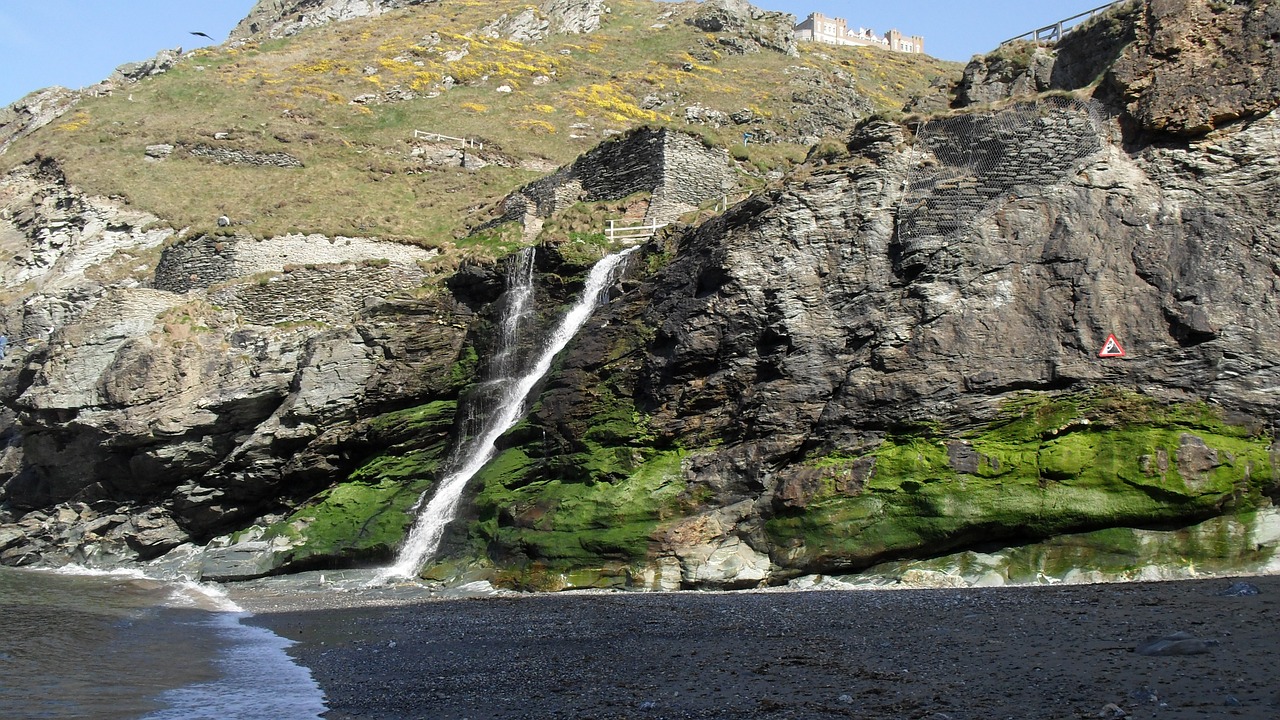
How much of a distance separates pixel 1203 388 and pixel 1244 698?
9.82 meters

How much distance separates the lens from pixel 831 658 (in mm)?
10195

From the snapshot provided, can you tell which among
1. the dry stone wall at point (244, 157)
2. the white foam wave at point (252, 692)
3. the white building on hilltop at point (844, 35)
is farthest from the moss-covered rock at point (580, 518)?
the white building on hilltop at point (844, 35)

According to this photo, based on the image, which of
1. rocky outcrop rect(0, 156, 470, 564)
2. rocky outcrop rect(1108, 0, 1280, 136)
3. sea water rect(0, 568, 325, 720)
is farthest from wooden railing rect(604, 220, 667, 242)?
sea water rect(0, 568, 325, 720)

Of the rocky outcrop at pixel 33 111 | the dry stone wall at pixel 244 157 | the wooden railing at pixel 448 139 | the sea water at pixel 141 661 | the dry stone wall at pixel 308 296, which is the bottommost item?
the sea water at pixel 141 661

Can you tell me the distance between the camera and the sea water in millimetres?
10461

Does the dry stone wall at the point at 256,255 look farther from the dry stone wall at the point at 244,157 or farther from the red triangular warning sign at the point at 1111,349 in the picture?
the red triangular warning sign at the point at 1111,349

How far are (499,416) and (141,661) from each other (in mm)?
12146

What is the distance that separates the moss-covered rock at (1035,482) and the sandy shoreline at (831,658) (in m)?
1.71

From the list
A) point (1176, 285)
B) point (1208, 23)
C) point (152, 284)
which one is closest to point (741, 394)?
point (1176, 285)

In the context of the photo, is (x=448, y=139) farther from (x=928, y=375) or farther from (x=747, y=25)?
(x=928, y=375)

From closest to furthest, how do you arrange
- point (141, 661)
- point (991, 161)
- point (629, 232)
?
point (141, 661)
point (991, 161)
point (629, 232)

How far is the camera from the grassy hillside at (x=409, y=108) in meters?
45.7

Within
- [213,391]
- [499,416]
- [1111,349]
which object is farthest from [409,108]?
[1111,349]

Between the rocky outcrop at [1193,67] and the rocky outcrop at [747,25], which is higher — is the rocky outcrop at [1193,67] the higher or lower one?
the lower one
